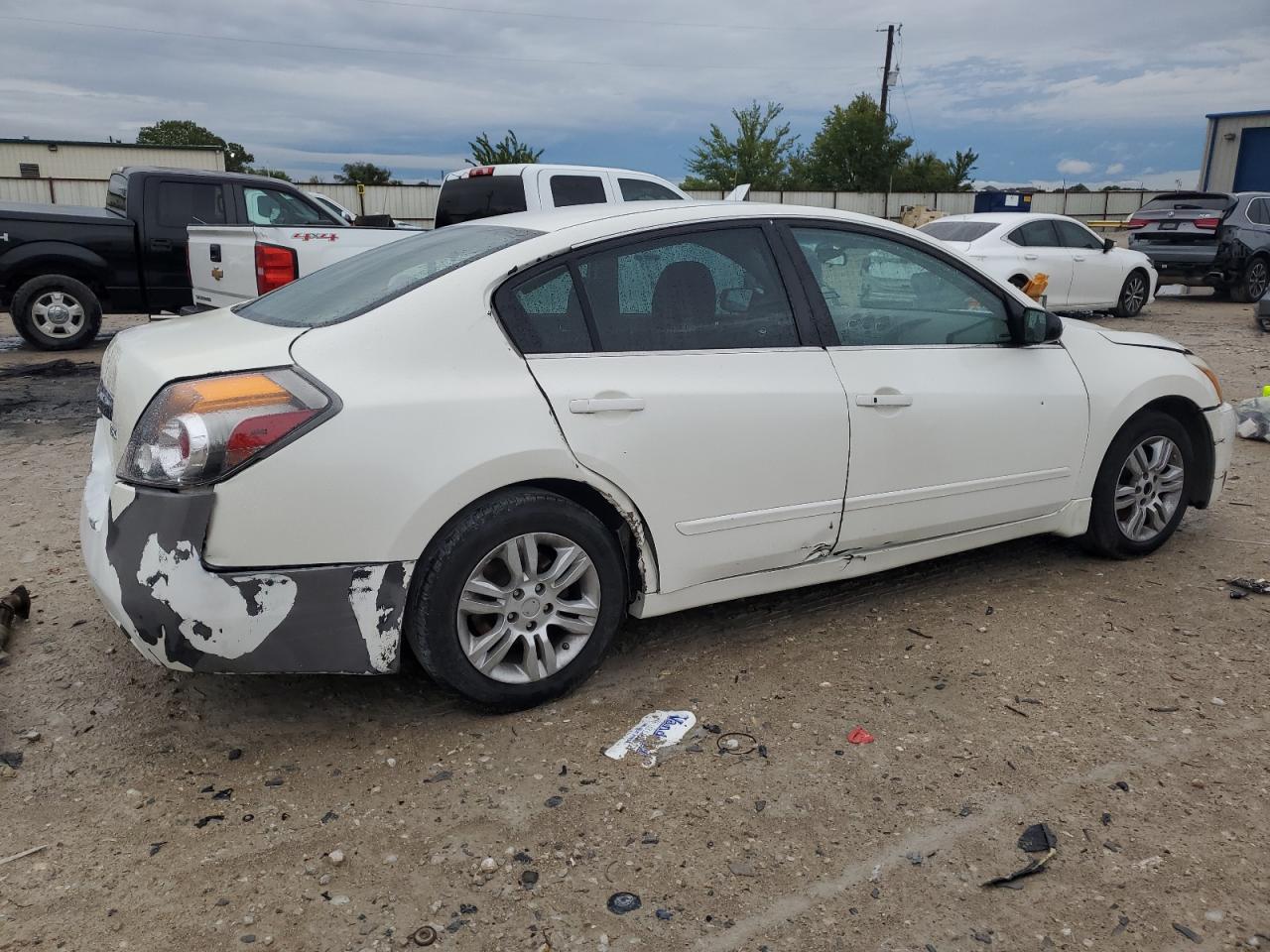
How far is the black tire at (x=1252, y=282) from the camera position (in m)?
17.0

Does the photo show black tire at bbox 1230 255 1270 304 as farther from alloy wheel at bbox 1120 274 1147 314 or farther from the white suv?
the white suv

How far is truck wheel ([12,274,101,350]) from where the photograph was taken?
10312 millimetres

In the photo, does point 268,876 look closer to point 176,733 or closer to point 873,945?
point 176,733

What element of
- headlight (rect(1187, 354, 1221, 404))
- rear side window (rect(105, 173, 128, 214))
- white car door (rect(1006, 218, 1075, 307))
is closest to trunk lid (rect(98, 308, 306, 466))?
headlight (rect(1187, 354, 1221, 404))

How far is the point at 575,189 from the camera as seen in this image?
9891 mm

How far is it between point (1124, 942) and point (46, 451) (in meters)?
6.61

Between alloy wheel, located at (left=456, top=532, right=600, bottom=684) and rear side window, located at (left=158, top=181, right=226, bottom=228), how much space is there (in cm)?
930

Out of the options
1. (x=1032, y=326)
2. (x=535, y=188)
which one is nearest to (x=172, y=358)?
(x=1032, y=326)

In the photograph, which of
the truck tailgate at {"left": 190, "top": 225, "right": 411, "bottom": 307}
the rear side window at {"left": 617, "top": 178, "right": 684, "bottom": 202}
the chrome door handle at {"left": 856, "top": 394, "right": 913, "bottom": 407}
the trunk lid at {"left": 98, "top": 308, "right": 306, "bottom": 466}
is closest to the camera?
the trunk lid at {"left": 98, "top": 308, "right": 306, "bottom": 466}

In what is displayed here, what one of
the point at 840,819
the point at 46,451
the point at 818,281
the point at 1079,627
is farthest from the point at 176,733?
the point at 46,451

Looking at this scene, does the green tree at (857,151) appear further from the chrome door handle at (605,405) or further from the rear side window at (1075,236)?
the chrome door handle at (605,405)

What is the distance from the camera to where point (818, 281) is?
3.79m

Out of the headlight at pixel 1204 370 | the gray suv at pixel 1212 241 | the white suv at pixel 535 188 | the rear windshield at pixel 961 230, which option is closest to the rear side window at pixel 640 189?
the white suv at pixel 535 188

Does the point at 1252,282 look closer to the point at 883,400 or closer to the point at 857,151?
the point at 883,400
